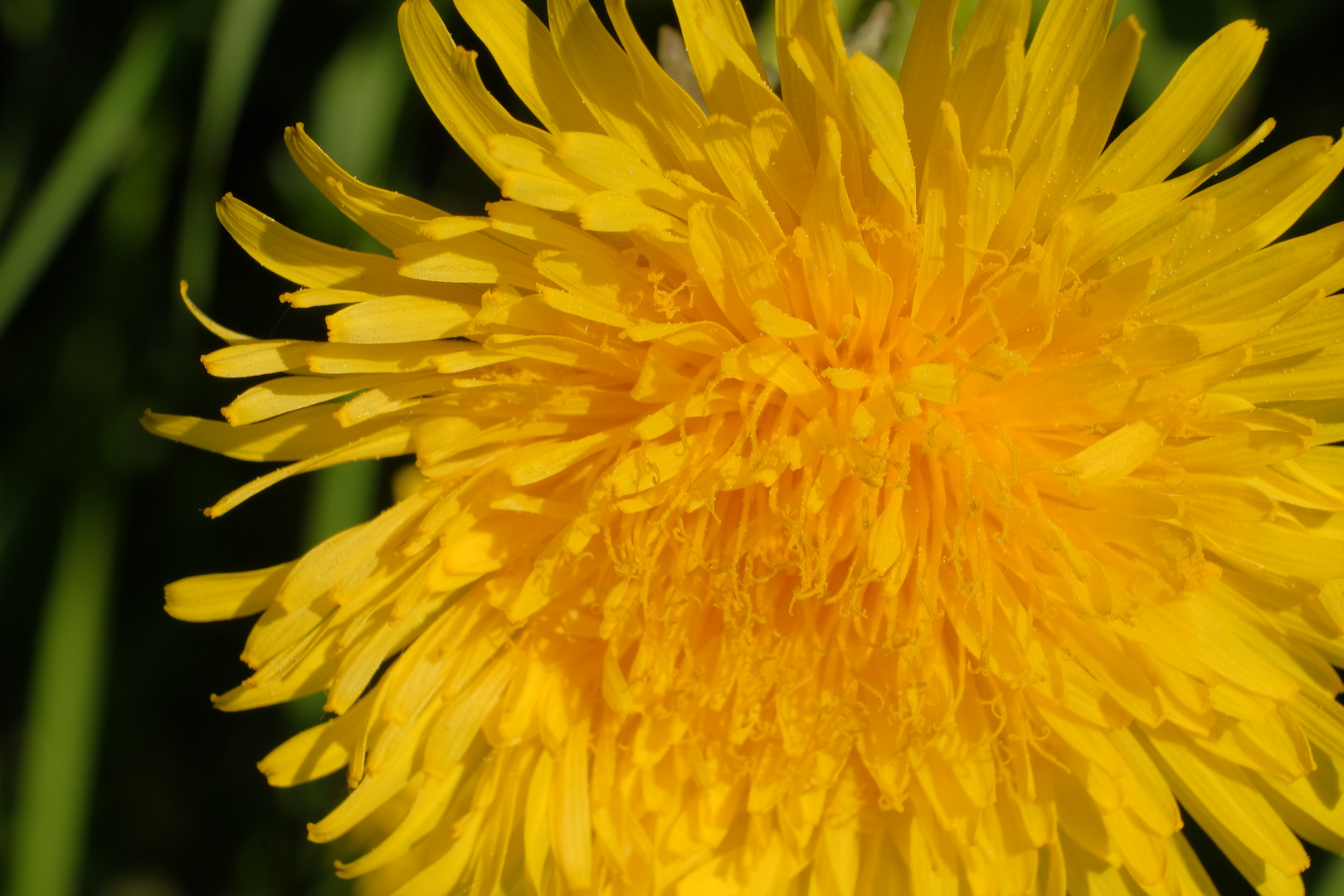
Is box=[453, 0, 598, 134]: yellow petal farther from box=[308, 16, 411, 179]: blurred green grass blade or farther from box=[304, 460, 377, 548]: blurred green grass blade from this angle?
box=[304, 460, 377, 548]: blurred green grass blade

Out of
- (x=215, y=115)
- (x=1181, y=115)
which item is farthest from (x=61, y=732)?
(x=1181, y=115)

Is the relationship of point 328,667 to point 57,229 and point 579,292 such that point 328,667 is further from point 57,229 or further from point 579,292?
point 57,229

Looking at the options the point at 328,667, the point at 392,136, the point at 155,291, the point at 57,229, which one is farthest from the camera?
the point at 155,291

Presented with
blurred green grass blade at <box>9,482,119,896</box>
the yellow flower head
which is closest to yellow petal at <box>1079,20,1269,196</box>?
the yellow flower head

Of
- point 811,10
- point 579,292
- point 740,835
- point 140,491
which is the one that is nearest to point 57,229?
point 140,491

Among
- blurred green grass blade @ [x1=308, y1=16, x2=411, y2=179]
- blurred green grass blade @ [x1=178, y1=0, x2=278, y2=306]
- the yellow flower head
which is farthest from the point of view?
blurred green grass blade @ [x1=308, y1=16, x2=411, y2=179]

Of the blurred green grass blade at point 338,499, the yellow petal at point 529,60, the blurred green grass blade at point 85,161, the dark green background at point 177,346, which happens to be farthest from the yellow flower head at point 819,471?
the blurred green grass blade at point 85,161

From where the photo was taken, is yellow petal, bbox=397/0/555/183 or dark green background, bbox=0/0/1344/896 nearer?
yellow petal, bbox=397/0/555/183
